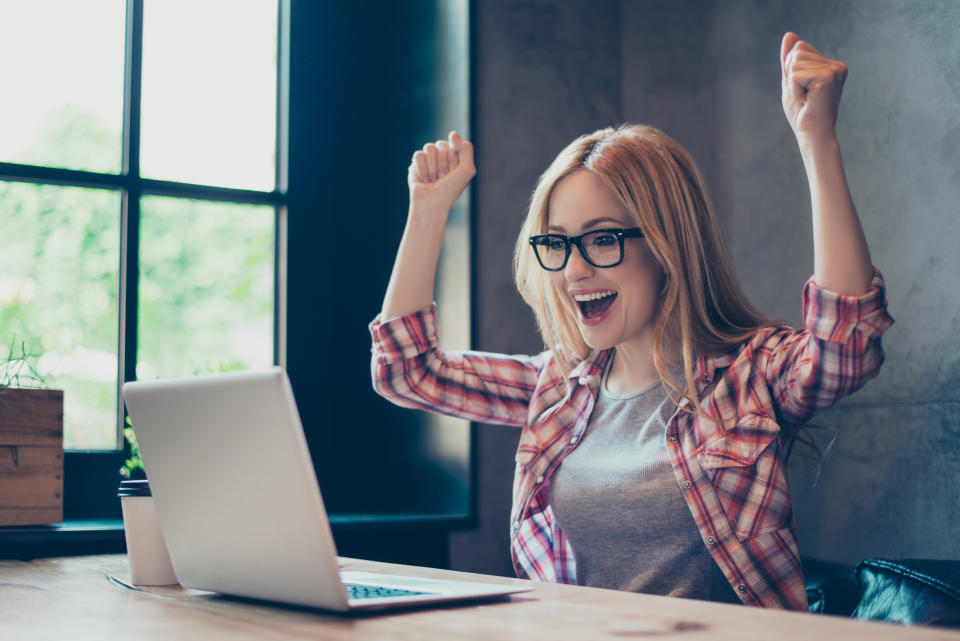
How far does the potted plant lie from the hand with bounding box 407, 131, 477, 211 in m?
0.87

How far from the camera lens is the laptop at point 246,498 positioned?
89 centimetres

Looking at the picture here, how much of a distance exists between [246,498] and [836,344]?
3.05 ft

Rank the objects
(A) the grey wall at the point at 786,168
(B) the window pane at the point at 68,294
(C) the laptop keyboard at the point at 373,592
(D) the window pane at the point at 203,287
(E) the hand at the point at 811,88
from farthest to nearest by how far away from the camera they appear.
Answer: (D) the window pane at the point at 203,287 < (B) the window pane at the point at 68,294 < (A) the grey wall at the point at 786,168 < (E) the hand at the point at 811,88 < (C) the laptop keyboard at the point at 373,592

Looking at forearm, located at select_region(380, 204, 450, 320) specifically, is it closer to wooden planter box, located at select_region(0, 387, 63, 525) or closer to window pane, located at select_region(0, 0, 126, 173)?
wooden planter box, located at select_region(0, 387, 63, 525)

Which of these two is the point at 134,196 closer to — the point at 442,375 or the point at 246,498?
the point at 442,375

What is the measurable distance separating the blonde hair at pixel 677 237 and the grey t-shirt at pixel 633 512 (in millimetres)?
112

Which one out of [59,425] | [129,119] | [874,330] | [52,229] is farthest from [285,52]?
[874,330]

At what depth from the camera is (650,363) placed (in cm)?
185

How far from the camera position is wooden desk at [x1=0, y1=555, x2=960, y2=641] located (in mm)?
836

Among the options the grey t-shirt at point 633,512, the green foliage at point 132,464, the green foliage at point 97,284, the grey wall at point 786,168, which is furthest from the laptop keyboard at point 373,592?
the green foliage at point 97,284

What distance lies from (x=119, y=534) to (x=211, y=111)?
126cm

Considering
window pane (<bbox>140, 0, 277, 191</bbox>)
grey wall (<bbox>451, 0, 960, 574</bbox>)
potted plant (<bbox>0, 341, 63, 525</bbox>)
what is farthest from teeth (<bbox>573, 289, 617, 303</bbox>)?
window pane (<bbox>140, 0, 277, 191</bbox>)

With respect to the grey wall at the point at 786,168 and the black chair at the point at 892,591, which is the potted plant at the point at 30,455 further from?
the black chair at the point at 892,591

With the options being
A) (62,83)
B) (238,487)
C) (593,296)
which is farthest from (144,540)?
(62,83)
